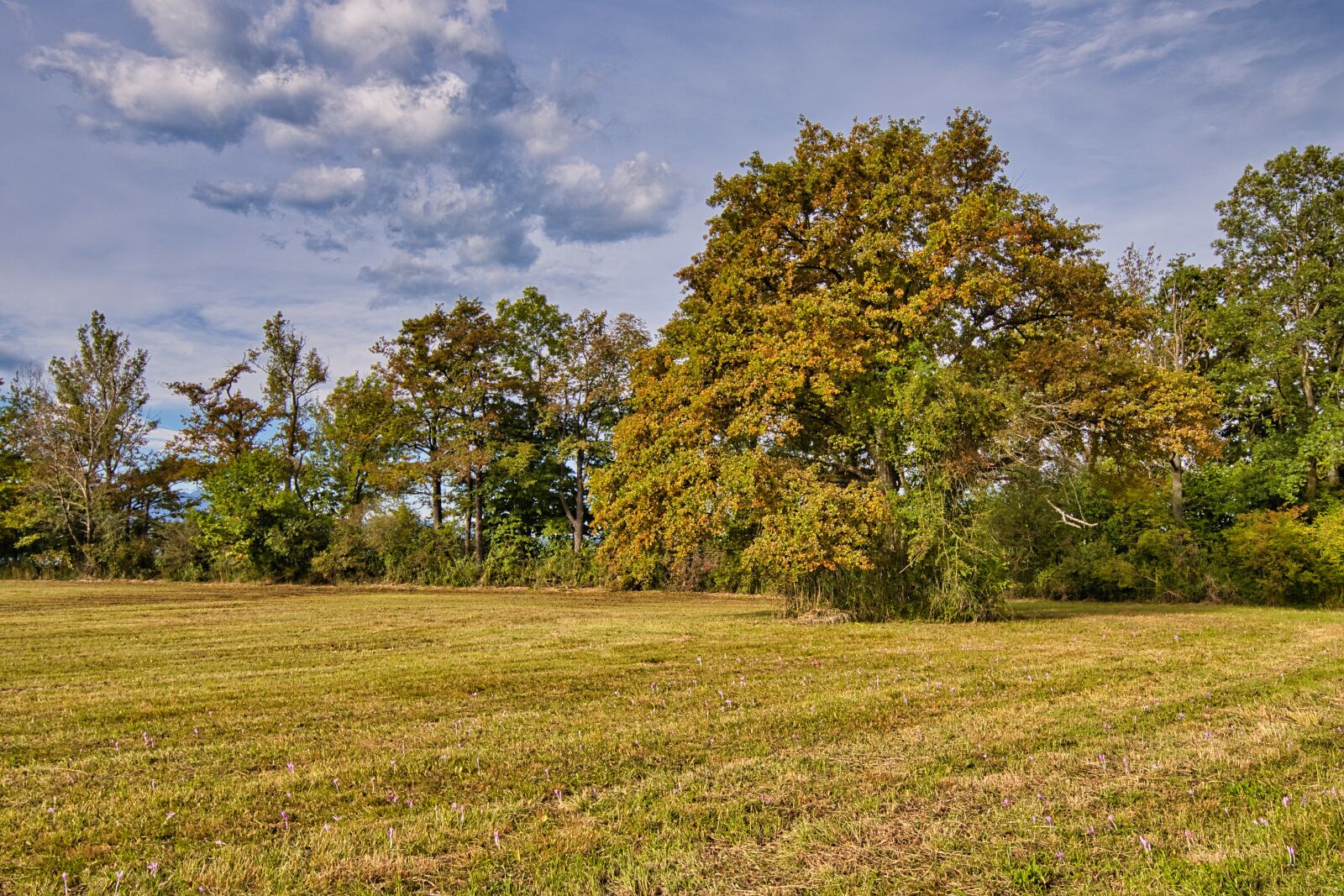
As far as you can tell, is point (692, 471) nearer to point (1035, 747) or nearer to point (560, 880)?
point (1035, 747)

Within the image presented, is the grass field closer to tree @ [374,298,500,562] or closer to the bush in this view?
the bush

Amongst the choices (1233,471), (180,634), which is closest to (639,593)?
(180,634)

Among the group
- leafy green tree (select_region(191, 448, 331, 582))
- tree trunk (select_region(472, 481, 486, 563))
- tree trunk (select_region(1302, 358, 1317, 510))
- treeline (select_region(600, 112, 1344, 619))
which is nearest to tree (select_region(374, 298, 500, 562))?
tree trunk (select_region(472, 481, 486, 563))

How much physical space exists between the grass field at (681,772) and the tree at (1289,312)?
18609mm

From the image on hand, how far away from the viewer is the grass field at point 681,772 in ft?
11.1

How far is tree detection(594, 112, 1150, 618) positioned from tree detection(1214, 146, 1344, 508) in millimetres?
12368

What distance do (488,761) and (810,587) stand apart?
1241 centimetres

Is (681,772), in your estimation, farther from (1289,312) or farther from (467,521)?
(467,521)

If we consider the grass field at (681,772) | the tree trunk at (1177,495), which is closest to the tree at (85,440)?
the grass field at (681,772)

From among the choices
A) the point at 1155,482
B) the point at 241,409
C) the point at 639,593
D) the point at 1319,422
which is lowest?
the point at 639,593

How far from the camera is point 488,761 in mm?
5184

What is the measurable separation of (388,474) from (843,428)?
25713 mm

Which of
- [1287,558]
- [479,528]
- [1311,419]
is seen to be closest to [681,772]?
[1287,558]

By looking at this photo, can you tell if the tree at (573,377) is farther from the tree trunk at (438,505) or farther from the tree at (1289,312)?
the tree at (1289,312)
